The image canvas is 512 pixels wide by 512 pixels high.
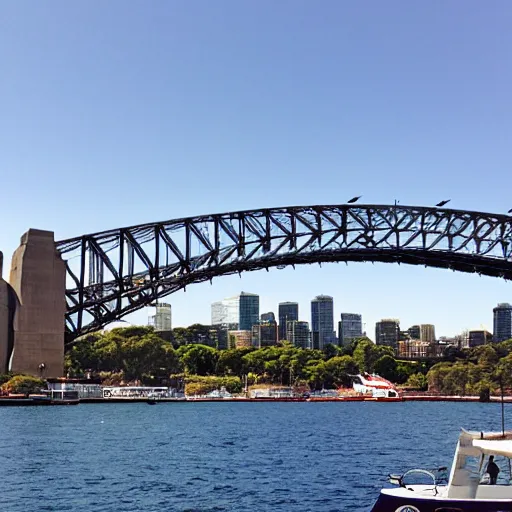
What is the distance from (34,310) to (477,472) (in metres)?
79.7

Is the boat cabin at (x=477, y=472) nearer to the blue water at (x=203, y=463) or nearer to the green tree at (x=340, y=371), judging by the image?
the blue water at (x=203, y=463)

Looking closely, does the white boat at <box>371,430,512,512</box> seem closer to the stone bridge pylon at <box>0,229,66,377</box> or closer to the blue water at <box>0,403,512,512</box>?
the blue water at <box>0,403,512,512</box>

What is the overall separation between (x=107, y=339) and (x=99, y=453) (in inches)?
4892

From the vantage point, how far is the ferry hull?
81.7 feet

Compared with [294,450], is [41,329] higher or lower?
higher

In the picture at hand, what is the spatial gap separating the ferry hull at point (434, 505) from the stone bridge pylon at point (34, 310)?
256ft

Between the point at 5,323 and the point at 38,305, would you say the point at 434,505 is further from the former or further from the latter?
the point at 5,323

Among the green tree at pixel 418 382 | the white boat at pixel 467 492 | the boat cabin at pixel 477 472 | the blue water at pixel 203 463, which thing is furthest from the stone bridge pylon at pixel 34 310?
the green tree at pixel 418 382

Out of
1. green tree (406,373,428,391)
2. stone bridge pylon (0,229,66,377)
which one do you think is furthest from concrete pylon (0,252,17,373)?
green tree (406,373,428,391)

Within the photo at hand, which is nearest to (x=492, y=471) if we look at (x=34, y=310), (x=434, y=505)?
(x=434, y=505)

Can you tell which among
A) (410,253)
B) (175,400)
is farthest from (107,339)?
(410,253)

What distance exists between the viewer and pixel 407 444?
5931 centimetres

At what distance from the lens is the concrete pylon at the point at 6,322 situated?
97.9 meters

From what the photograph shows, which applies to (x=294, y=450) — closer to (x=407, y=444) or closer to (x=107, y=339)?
(x=407, y=444)
